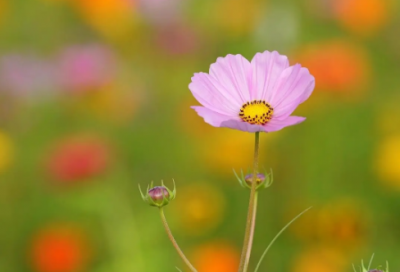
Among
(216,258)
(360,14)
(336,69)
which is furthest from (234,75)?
(360,14)

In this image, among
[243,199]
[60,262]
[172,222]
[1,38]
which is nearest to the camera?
[60,262]

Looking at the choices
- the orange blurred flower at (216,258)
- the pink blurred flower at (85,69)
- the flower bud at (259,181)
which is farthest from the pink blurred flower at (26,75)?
the flower bud at (259,181)

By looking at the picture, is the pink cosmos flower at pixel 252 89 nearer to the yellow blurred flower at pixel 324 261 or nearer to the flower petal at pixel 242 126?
the flower petal at pixel 242 126

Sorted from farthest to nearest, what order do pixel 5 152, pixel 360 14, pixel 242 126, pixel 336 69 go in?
1. pixel 360 14
2. pixel 5 152
3. pixel 336 69
4. pixel 242 126

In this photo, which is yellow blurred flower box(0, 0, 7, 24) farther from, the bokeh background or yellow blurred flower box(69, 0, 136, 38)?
yellow blurred flower box(69, 0, 136, 38)

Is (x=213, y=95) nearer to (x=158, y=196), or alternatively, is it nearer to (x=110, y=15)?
(x=158, y=196)

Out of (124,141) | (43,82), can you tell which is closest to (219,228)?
(124,141)

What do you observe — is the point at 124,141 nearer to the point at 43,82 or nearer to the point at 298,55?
the point at 43,82
